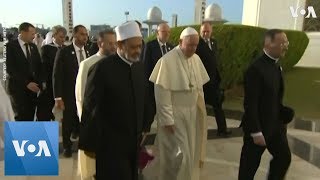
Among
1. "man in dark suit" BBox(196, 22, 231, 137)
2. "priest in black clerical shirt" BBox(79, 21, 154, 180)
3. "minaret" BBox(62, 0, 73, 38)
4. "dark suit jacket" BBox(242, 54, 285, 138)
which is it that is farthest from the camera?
"minaret" BBox(62, 0, 73, 38)

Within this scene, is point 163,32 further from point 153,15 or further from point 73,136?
point 153,15

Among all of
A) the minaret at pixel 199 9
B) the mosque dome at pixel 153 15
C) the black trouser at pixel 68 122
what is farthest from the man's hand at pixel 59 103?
the mosque dome at pixel 153 15

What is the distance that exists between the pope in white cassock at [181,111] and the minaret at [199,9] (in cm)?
1633

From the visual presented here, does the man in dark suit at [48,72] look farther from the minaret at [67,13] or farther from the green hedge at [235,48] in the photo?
the minaret at [67,13]

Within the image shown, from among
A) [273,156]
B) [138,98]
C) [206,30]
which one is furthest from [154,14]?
[138,98]

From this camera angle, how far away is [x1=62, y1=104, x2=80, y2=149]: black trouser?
5719mm

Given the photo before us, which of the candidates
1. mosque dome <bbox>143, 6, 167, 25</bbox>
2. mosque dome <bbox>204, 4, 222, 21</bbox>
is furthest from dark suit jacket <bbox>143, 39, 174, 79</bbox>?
mosque dome <bbox>143, 6, 167, 25</bbox>

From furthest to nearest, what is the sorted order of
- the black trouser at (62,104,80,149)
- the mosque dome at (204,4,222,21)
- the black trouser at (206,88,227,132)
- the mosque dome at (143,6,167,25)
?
the mosque dome at (143,6,167,25) → the mosque dome at (204,4,222,21) → the black trouser at (206,88,227,132) → the black trouser at (62,104,80,149)

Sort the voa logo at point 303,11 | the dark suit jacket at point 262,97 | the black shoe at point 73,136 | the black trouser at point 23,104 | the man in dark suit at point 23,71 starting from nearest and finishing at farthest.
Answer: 1. the dark suit jacket at point 262,97
2. the man in dark suit at point 23,71
3. the black trouser at point 23,104
4. the black shoe at point 73,136
5. the voa logo at point 303,11

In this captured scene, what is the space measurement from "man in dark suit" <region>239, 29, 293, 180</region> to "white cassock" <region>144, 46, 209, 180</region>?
633 millimetres

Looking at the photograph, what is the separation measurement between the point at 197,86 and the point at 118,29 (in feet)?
5.13

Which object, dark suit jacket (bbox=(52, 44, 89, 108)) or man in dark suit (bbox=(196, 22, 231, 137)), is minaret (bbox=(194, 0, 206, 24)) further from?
dark suit jacket (bbox=(52, 44, 89, 108))

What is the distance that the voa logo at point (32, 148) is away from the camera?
4.33m

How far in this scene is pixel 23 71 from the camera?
6.22 m
